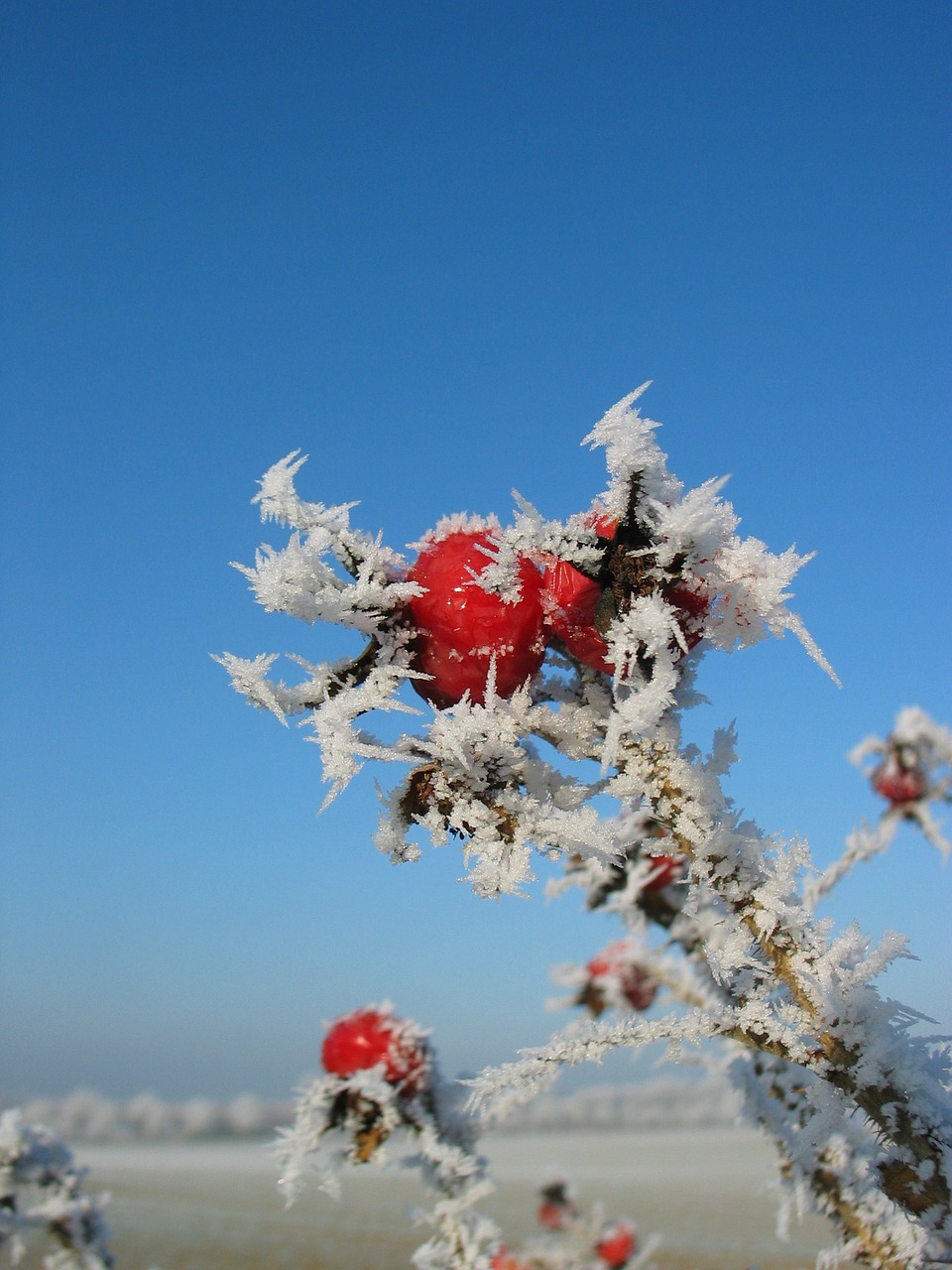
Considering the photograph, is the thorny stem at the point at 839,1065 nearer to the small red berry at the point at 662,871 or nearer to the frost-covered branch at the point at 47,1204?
the small red berry at the point at 662,871

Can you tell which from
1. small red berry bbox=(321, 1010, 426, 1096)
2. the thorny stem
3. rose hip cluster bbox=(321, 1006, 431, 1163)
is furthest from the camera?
small red berry bbox=(321, 1010, 426, 1096)

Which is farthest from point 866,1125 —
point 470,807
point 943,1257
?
point 470,807

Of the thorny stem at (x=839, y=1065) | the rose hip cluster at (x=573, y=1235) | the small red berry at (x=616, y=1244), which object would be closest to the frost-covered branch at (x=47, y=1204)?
the rose hip cluster at (x=573, y=1235)

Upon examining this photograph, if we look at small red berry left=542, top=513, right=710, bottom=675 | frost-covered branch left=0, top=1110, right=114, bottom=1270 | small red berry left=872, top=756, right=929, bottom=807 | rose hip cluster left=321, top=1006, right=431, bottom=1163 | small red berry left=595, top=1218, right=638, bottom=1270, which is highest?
small red berry left=542, top=513, right=710, bottom=675

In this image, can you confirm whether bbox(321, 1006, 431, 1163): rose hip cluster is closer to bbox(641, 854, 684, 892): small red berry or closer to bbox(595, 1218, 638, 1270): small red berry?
bbox(641, 854, 684, 892): small red berry

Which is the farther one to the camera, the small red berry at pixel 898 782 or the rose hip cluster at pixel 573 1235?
the rose hip cluster at pixel 573 1235

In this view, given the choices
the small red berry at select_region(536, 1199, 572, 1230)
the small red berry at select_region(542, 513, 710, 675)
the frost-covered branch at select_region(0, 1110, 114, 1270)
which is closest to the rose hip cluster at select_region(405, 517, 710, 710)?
the small red berry at select_region(542, 513, 710, 675)

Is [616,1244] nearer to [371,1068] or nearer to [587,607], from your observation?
[371,1068]

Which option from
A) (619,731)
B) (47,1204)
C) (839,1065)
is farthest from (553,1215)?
(619,731)
